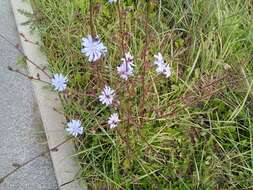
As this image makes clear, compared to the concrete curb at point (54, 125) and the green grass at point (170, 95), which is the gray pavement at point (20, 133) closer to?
the concrete curb at point (54, 125)

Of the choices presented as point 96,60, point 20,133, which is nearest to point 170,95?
point 96,60

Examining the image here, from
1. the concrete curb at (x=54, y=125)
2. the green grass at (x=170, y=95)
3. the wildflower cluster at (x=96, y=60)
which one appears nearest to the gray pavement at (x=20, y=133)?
the concrete curb at (x=54, y=125)

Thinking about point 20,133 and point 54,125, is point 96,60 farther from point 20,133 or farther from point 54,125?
point 20,133

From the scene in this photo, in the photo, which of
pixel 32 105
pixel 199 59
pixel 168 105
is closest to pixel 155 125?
pixel 168 105

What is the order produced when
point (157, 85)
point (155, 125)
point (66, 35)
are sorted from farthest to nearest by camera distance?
point (66, 35) < point (157, 85) < point (155, 125)

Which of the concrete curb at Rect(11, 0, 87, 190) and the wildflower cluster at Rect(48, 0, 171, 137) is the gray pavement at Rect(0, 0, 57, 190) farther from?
the wildflower cluster at Rect(48, 0, 171, 137)

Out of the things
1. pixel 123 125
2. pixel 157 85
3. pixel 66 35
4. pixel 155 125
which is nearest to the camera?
pixel 123 125

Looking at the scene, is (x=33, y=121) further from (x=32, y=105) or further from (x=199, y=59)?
(x=199, y=59)
